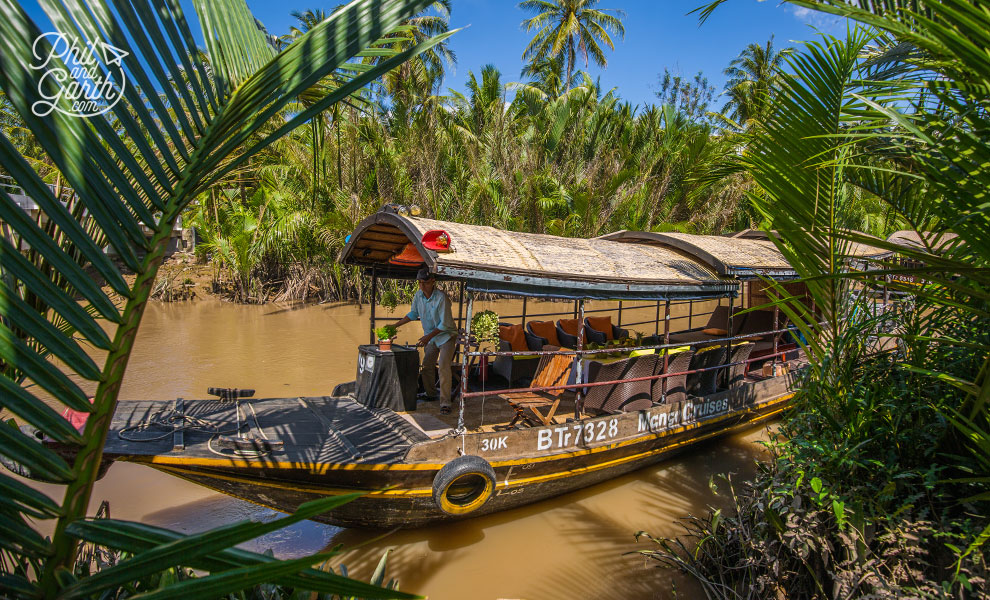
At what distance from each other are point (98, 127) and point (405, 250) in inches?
204

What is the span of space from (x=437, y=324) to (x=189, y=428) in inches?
99.0

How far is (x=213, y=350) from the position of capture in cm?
1266

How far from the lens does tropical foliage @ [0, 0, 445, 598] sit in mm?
844

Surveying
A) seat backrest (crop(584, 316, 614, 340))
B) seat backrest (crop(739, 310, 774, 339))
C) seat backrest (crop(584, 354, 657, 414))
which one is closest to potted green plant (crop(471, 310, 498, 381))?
seat backrest (crop(584, 354, 657, 414))

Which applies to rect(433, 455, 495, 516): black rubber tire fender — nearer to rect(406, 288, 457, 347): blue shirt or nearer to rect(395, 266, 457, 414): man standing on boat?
rect(395, 266, 457, 414): man standing on boat

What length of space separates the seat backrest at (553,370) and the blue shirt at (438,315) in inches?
52.8

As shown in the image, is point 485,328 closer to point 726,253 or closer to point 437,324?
point 437,324

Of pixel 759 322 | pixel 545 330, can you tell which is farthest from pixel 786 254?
pixel 759 322

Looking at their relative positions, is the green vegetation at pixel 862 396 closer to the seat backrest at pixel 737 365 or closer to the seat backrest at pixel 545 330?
the seat backrest at pixel 737 365

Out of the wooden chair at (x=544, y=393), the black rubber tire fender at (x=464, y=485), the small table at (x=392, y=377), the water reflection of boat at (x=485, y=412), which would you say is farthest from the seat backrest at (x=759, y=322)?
the black rubber tire fender at (x=464, y=485)

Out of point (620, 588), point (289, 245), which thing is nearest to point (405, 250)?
point (620, 588)

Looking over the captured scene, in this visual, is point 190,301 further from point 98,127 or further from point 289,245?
point 98,127

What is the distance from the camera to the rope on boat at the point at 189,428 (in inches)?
170

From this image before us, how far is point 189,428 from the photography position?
185 inches
